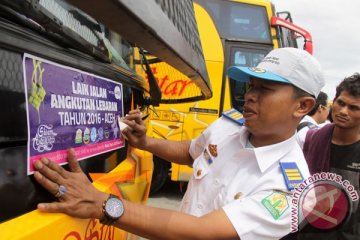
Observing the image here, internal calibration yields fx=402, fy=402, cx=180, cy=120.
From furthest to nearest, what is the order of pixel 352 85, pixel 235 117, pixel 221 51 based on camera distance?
pixel 221 51 → pixel 352 85 → pixel 235 117

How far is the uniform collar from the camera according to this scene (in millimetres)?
1500

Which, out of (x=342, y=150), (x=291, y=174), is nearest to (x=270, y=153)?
(x=291, y=174)

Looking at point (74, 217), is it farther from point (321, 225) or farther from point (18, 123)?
point (321, 225)

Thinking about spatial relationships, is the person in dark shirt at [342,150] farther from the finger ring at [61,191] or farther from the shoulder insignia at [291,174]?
the finger ring at [61,191]

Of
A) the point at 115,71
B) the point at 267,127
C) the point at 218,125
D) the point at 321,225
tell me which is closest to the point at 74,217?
the point at 115,71

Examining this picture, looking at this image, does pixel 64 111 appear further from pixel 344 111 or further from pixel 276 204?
pixel 344 111

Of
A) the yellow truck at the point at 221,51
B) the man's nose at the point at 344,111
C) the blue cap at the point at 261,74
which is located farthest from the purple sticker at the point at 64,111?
the yellow truck at the point at 221,51

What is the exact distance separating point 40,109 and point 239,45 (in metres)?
4.77

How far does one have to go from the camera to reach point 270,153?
1532 millimetres

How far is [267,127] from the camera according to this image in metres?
1.57

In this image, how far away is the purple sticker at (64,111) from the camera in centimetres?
99

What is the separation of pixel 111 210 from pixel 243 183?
55 centimetres

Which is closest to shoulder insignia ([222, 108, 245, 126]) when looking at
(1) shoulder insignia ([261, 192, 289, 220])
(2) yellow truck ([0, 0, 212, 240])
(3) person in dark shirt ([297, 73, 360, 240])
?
(2) yellow truck ([0, 0, 212, 240])

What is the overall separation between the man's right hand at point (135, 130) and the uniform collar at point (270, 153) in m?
0.54
